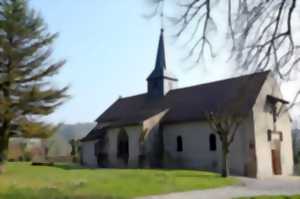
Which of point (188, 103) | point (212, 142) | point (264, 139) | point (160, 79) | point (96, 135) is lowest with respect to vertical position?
point (212, 142)

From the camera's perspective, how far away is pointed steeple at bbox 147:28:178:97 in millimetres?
43844

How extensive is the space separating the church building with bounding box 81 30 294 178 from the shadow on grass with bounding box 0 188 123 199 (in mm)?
15495

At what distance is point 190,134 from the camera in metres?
36.3

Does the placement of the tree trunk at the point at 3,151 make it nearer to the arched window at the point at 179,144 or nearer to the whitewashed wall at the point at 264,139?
the arched window at the point at 179,144

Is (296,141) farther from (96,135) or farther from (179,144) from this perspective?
(96,135)

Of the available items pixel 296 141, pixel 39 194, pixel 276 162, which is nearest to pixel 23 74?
pixel 39 194

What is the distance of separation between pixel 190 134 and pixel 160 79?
9.73m

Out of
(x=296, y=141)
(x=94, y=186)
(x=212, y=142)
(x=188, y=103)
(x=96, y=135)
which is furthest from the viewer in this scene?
(x=96, y=135)

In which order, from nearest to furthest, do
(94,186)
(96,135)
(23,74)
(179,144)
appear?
(94,186) < (23,74) < (179,144) < (96,135)

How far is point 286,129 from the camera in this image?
36.9 metres

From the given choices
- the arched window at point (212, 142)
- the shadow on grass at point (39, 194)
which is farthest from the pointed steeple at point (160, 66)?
the shadow on grass at point (39, 194)

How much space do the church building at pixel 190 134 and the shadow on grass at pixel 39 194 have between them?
50.8 ft

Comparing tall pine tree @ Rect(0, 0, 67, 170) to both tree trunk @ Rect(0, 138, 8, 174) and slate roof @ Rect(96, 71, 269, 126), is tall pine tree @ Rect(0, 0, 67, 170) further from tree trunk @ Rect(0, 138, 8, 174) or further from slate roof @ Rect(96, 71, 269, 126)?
slate roof @ Rect(96, 71, 269, 126)

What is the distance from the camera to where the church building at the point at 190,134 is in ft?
107
